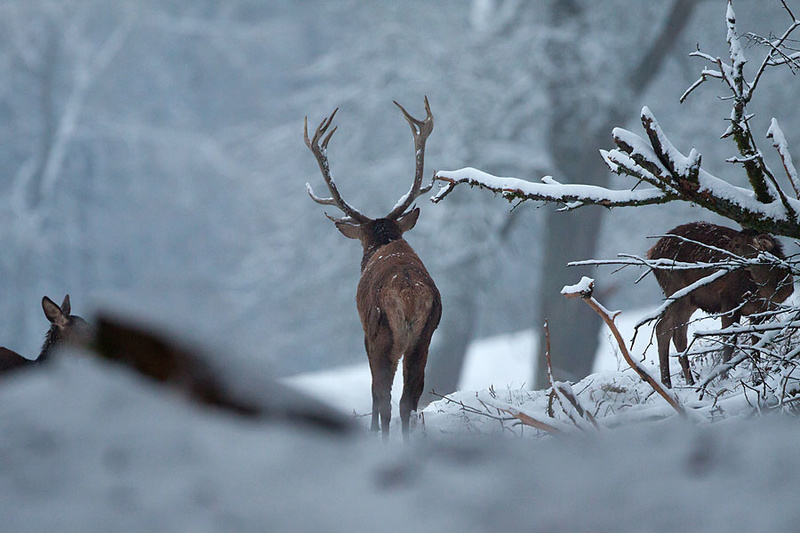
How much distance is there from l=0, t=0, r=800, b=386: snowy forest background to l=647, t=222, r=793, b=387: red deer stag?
3.94 meters

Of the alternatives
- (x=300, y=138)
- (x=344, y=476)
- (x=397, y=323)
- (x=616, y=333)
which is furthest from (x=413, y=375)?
(x=300, y=138)

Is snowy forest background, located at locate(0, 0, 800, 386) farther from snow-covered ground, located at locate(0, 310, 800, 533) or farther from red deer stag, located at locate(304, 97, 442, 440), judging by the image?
snow-covered ground, located at locate(0, 310, 800, 533)

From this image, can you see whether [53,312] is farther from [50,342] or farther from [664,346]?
[664,346]

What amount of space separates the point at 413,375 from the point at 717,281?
1742 millimetres

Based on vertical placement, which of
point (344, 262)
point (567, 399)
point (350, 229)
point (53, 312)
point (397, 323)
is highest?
point (344, 262)

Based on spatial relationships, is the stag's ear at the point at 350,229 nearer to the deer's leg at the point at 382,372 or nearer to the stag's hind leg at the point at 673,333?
the deer's leg at the point at 382,372

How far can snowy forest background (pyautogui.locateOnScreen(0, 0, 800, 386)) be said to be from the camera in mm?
13883

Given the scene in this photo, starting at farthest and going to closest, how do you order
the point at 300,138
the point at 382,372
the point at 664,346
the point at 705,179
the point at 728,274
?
the point at 300,138 → the point at 382,372 → the point at 664,346 → the point at 728,274 → the point at 705,179

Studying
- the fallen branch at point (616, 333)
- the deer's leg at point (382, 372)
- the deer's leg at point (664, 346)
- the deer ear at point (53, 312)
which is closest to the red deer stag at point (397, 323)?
the deer's leg at point (382, 372)

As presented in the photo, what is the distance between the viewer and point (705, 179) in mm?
2805

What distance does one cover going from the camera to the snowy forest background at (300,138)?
1388 centimetres

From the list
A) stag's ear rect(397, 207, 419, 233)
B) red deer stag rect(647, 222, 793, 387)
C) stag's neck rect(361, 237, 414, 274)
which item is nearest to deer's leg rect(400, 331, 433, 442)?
stag's neck rect(361, 237, 414, 274)

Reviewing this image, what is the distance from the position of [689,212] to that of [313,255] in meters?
7.30

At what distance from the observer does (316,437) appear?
4.17 ft
